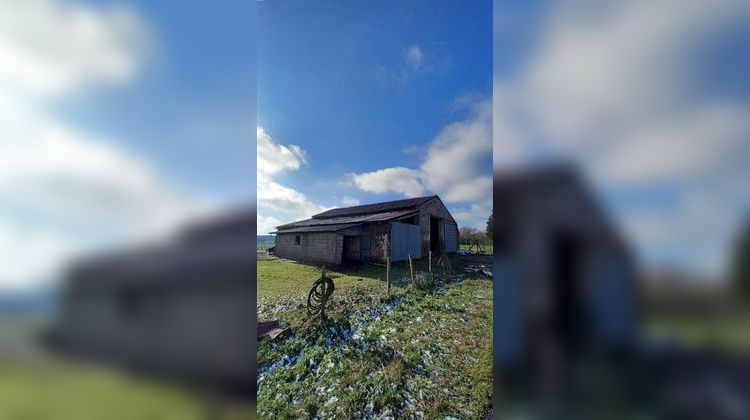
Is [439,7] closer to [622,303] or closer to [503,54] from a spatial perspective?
[503,54]

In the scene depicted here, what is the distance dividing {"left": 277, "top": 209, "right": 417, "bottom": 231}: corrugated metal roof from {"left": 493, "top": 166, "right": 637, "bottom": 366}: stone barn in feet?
4.32

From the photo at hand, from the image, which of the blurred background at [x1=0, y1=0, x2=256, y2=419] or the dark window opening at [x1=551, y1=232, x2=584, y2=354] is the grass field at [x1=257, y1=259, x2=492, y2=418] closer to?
the blurred background at [x1=0, y1=0, x2=256, y2=419]

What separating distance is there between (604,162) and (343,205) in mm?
1867

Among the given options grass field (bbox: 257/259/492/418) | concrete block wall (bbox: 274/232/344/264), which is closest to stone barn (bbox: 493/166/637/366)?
grass field (bbox: 257/259/492/418)

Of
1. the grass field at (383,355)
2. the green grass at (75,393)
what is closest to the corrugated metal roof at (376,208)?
the grass field at (383,355)

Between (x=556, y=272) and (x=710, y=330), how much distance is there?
360mm

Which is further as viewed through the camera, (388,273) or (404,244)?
(404,244)

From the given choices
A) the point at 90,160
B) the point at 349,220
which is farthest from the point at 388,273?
the point at 90,160

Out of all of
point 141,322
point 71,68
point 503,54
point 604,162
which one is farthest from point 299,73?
point 604,162

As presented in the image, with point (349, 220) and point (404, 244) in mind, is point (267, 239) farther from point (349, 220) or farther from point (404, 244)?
point (404, 244)

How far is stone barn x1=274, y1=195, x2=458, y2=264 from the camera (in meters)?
2.21

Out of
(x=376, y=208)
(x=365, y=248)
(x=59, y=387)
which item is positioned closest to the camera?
(x=59, y=387)

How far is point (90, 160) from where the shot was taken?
3.50 feet

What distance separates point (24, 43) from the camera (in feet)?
3.40
